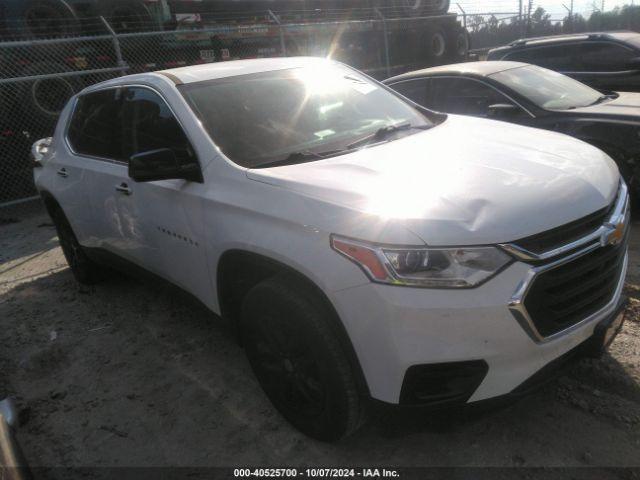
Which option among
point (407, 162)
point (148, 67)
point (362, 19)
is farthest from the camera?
point (362, 19)

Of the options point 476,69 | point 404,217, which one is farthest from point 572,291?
point 476,69

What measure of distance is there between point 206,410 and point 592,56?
710cm

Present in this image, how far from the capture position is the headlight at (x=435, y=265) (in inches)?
76.7

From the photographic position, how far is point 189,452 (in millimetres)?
2666

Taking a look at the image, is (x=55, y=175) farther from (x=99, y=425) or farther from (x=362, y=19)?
(x=362, y=19)

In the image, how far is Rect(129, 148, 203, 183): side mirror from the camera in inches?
107

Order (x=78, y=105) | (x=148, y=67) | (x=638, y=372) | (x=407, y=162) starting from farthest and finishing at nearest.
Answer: (x=148, y=67) → (x=78, y=105) → (x=638, y=372) → (x=407, y=162)

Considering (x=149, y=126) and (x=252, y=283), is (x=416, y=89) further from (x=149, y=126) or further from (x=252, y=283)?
(x=252, y=283)

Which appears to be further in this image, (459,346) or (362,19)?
(362,19)

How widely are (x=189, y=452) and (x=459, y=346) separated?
1504 mm

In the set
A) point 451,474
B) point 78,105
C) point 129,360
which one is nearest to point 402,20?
point 78,105

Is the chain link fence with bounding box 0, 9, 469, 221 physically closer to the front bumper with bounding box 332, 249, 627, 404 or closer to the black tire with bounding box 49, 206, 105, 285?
the black tire with bounding box 49, 206, 105, 285

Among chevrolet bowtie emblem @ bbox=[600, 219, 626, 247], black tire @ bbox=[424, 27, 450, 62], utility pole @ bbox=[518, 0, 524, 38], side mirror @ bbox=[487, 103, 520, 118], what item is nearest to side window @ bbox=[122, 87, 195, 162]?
chevrolet bowtie emblem @ bbox=[600, 219, 626, 247]

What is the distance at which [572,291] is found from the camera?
2105 millimetres
